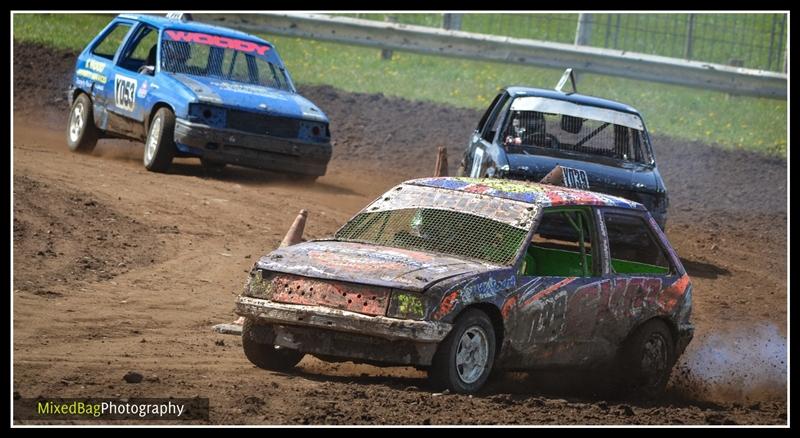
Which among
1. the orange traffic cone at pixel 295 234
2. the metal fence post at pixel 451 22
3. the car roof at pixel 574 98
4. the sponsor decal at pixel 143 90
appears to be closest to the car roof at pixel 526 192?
the orange traffic cone at pixel 295 234

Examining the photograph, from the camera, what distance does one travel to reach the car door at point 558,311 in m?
8.53

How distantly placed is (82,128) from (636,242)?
9305 millimetres

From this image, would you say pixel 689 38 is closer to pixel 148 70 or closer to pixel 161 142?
pixel 148 70

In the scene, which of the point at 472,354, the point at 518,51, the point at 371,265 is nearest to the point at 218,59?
the point at 518,51

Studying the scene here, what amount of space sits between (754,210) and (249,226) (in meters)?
8.01

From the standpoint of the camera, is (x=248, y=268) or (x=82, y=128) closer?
(x=248, y=268)

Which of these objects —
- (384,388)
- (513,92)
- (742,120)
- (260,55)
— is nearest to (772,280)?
(513,92)

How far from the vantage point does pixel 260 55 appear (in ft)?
58.0

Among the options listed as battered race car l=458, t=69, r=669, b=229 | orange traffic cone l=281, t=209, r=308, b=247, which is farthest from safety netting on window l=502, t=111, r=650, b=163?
orange traffic cone l=281, t=209, r=308, b=247

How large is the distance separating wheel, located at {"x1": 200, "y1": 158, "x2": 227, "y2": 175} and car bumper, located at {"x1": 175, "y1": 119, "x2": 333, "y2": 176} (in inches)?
7.3

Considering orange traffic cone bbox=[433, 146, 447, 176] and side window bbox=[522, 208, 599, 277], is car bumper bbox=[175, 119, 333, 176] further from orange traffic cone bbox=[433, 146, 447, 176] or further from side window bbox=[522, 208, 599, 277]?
side window bbox=[522, 208, 599, 277]

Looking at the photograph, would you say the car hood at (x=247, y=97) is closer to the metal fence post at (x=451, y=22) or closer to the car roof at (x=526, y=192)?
the metal fence post at (x=451, y=22)

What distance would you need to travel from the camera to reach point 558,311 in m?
8.80

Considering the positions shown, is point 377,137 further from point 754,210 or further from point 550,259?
point 550,259
